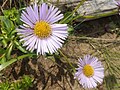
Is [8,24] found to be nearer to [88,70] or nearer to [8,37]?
[8,37]

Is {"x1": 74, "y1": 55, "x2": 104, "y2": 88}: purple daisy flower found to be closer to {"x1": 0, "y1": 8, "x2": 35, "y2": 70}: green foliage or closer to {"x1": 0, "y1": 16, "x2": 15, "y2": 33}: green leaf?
{"x1": 0, "y1": 8, "x2": 35, "y2": 70}: green foliage

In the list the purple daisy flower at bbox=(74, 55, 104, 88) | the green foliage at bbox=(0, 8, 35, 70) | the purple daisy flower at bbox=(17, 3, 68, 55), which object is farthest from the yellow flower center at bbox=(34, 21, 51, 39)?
the purple daisy flower at bbox=(74, 55, 104, 88)

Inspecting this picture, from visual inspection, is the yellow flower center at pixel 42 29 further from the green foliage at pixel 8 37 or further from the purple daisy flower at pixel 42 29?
the green foliage at pixel 8 37

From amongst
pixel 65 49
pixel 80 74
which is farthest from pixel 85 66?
pixel 65 49

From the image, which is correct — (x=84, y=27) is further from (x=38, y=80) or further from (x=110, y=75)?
(x=38, y=80)

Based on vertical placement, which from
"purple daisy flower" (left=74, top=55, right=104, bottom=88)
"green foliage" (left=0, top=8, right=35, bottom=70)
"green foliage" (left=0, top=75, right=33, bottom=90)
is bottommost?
"purple daisy flower" (left=74, top=55, right=104, bottom=88)

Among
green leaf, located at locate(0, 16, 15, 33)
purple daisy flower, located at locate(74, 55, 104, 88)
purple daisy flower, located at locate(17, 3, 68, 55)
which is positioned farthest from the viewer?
purple daisy flower, located at locate(74, 55, 104, 88)

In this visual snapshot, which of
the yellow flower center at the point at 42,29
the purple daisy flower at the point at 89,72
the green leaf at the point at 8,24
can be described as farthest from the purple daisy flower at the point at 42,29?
the purple daisy flower at the point at 89,72
